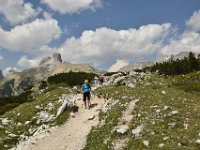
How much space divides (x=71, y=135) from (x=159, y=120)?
23.2 ft

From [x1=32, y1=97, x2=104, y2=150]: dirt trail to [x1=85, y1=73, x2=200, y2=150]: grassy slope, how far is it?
90 cm

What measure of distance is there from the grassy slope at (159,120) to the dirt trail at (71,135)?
35.4 inches

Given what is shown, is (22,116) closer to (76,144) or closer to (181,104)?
(76,144)

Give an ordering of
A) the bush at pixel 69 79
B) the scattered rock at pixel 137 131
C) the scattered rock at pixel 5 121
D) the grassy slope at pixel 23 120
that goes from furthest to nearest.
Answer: the bush at pixel 69 79 < the scattered rock at pixel 5 121 < the grassy slope at pixel 23 120 < the scattered rock at pixel 137 131

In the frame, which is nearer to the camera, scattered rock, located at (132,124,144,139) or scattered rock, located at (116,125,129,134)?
scattered rock, located at (132,124,144,139)

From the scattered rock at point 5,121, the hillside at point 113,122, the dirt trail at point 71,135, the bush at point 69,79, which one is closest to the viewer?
the hillside at point 113,122

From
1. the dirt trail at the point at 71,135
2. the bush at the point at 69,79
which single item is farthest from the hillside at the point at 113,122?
the bush at the point at 69,79

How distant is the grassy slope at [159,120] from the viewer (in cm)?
2177

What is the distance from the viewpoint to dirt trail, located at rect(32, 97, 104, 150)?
25.8m

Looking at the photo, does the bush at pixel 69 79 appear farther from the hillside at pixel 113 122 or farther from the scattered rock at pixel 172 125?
the scattered rock at pixel 172 125

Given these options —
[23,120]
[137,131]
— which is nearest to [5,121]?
[23,120]

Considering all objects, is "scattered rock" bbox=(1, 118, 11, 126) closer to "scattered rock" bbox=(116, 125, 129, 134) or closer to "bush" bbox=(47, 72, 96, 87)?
"scattered rock" bbox=(116, 125, 129, 134)

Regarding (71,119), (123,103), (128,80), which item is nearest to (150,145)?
(123,103)

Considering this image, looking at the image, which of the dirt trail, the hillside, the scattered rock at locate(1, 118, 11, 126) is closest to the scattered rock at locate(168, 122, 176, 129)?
the hillside
